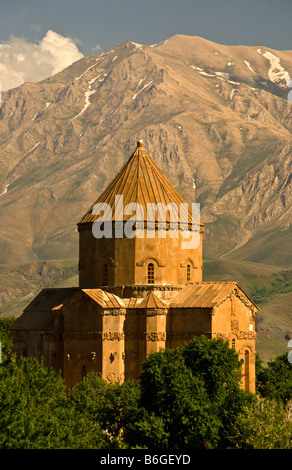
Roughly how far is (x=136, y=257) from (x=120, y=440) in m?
16.9

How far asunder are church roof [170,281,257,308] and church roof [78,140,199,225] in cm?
550

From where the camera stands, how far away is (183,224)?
66.8 meters

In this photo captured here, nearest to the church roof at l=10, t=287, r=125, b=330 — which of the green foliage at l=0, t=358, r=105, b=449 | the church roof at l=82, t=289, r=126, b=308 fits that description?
the church roof at l=82, t=289, r=126, b=308

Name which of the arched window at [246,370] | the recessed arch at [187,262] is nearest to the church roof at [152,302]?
the recessed arch at [187,262]

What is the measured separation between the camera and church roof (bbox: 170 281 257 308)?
6247cm

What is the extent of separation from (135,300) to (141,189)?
8.83 metres

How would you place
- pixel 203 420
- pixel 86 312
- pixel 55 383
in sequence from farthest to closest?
pixel 86 312
pixel 55 383
pixel 203 420

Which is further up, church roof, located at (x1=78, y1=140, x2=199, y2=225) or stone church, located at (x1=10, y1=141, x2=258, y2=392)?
church roof, located at (x1=78, y1=140, x2=199, y2=225)

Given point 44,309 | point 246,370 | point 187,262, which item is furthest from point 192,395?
point 44,309

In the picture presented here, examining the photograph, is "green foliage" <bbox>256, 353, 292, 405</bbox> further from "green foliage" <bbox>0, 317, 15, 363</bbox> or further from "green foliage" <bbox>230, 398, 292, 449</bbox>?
"green foliage" <bbox>230, 398, 292, 449</bbox>

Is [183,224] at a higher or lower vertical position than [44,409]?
higher

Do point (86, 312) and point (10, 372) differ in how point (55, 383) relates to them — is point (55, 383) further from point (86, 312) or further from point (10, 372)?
point (86, 312)
